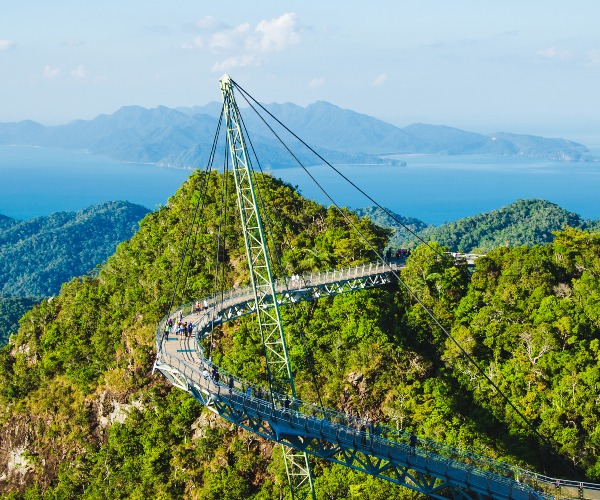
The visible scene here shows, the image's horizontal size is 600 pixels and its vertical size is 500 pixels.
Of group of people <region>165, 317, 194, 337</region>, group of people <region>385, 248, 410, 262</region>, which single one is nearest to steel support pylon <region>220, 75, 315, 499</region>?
group of people <region>165, 317, 194, 337</region>

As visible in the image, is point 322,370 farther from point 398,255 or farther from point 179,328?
point 398,255

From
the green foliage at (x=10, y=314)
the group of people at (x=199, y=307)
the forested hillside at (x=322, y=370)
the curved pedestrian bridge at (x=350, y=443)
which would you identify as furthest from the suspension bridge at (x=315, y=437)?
the green foliage at (x=10, y=314)

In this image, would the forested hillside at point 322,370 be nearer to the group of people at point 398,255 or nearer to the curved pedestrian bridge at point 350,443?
the group of people at point 398,255

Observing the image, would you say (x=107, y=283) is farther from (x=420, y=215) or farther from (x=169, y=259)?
(x=420, y=215)

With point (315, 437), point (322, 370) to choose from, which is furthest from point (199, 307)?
point (315, 437)

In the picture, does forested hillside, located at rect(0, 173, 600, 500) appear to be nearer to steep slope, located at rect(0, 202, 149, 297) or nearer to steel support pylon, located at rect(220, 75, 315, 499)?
steel support pylon, located at rect(220, 75, 315, 499)

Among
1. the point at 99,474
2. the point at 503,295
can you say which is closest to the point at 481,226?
the point at 503,295
